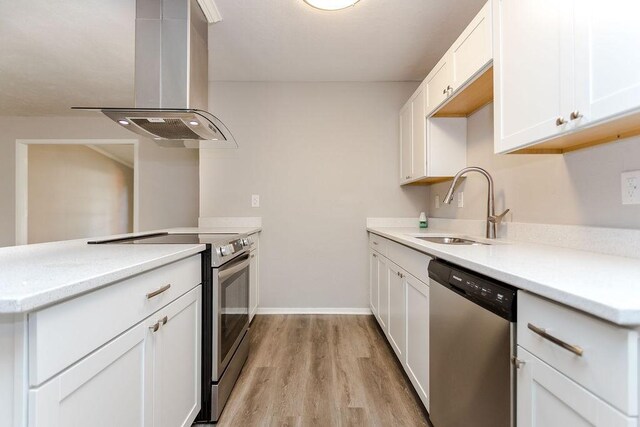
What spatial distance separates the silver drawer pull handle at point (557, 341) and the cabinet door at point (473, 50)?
1.23 m

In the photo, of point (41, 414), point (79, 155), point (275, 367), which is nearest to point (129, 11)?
point (41, 414)

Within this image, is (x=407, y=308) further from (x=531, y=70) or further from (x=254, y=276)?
(x=254, y=276)

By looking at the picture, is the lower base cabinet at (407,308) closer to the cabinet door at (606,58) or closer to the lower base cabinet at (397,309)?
the lower base cabinet at (397,309)

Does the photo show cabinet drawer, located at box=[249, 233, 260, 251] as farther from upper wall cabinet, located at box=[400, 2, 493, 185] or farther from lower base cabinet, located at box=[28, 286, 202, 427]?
upper wall cabinet, located at box=[400, 2, 493, 185]

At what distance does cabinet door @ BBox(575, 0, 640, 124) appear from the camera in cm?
80

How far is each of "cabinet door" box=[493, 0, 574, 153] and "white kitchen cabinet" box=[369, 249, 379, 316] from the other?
1564 millimetres

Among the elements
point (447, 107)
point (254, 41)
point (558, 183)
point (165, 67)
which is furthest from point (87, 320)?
point (254, 41)

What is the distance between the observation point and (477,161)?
2184 millimetres

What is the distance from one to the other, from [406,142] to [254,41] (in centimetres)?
154

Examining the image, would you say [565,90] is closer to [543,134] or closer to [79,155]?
[543,134]

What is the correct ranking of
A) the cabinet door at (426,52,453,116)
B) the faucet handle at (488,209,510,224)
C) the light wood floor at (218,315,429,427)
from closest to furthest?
the light wood floor at (218,315,429,427) < the faucet handle at (488,209,510,224) < the cabinet door at (426,52,453,116)

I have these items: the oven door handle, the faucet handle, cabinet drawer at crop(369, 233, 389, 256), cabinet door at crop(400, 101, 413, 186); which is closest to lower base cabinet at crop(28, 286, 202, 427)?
the oven door handle

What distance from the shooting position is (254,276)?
283 cm

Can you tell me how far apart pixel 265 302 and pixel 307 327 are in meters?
0.59
